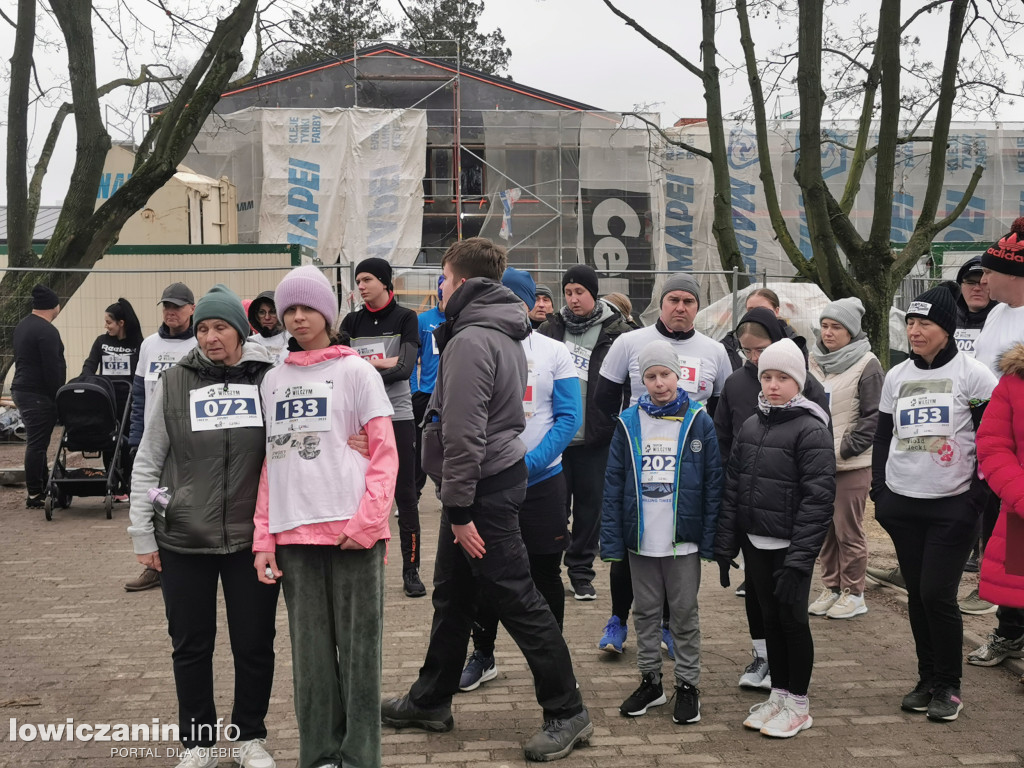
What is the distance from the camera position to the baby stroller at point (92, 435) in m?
9.41

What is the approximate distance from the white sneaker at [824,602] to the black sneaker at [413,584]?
8.07 ft

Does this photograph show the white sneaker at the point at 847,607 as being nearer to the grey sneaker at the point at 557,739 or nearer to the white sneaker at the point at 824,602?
the white sneaker at the point at 824,602

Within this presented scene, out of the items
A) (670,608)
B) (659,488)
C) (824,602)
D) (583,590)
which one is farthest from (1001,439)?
(583,590)

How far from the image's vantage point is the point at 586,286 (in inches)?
269

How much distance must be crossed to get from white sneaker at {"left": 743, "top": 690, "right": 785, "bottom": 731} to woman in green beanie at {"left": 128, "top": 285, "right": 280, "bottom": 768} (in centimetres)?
206

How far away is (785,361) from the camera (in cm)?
480

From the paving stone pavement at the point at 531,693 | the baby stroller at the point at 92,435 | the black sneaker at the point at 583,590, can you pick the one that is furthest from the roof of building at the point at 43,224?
the black sneaker at the point at 583,590

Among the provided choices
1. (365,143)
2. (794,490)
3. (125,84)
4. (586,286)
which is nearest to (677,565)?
(794,490)

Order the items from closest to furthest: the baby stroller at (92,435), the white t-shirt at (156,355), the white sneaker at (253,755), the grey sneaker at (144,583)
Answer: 1. the white sneaker at (253,755)
2. the grey sneaker at (144,583)
3. the white t-shirt at (156,355)
4. the baby stroller at (92,435)

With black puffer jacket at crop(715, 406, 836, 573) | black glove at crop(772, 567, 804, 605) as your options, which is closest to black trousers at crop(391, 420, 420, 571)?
black puffer jacket at crop(715, 406, 836, 573)

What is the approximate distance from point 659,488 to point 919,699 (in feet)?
5.02

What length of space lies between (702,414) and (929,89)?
1142cm

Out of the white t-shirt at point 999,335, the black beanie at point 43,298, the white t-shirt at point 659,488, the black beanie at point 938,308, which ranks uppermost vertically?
the black beanie at point 43,298

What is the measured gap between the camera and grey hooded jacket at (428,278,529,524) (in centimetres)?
411
